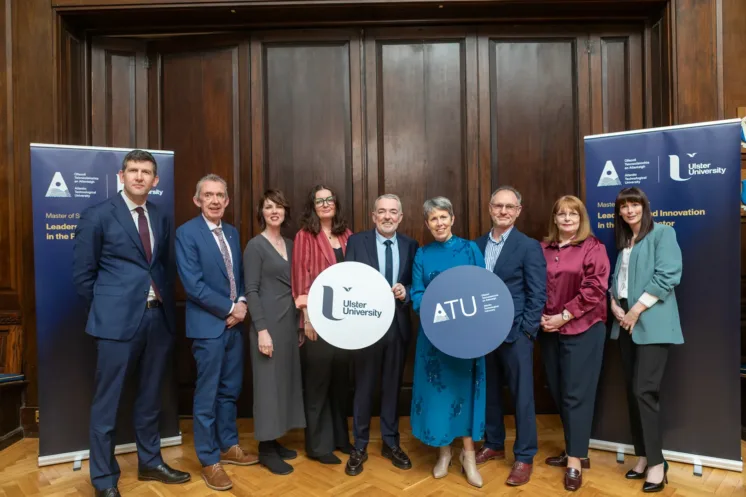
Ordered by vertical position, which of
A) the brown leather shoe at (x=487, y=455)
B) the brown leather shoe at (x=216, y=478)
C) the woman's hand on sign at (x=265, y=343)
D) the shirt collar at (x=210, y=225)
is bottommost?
the brown leather shoe at (x=487, y=455)

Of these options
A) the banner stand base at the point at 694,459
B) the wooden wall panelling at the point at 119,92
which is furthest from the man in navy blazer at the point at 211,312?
the banner stand base at the point at 694,459

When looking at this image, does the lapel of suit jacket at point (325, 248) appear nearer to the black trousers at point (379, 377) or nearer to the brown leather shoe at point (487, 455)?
the black trousers at point (379, 377)

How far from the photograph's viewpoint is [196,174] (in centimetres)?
371

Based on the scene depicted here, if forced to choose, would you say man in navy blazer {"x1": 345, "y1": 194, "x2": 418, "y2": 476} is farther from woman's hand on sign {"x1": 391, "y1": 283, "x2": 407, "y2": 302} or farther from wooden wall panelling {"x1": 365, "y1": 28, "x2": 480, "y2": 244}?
wooden wall panelling {"x1": 365, "y1": 28, "x2": 480, "y2": 244}

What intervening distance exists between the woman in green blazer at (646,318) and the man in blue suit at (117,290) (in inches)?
104

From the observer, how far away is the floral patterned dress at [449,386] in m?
2.34

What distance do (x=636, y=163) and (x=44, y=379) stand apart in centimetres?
405

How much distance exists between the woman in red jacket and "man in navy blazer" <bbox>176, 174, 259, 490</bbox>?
40cm

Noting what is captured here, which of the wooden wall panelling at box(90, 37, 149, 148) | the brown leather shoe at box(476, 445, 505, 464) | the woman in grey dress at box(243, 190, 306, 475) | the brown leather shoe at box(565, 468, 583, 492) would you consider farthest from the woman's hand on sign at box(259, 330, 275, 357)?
the wooden wall panelling at box(90, 37, 149, 148)

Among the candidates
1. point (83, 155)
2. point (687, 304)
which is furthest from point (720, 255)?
point (83, 155)

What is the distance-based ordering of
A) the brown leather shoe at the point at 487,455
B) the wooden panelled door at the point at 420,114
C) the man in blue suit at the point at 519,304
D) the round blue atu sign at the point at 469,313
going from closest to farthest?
the round blue atu sign at the point at 469,313
the man in blue suit at the point at 519,304
the brown leather shoe at the point at 487,455
the wooden panelled door at the point at 420,114

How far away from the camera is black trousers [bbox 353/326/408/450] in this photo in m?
2.55

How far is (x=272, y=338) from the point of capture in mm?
2586

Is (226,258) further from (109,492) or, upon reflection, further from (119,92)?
(119,92)
